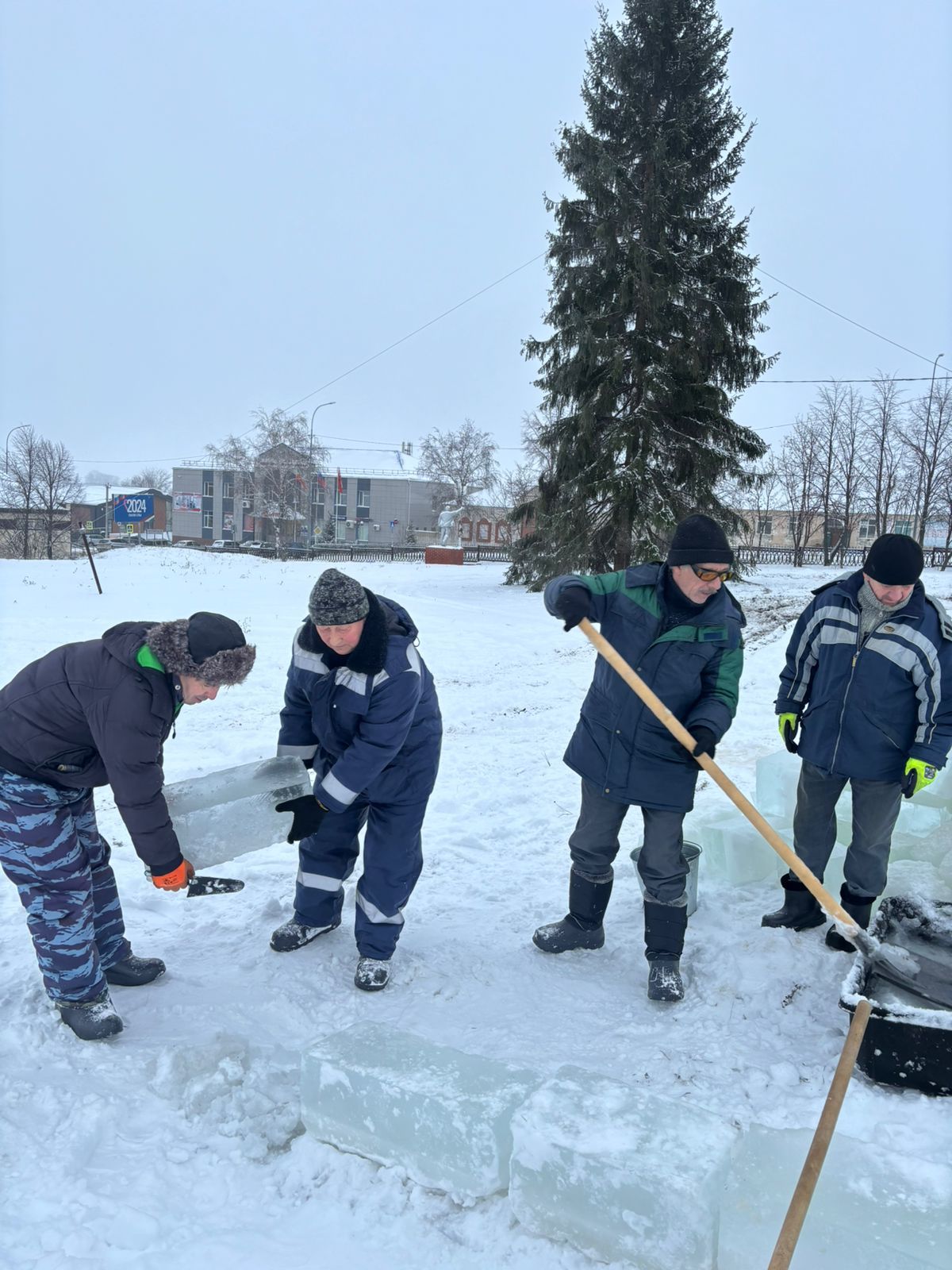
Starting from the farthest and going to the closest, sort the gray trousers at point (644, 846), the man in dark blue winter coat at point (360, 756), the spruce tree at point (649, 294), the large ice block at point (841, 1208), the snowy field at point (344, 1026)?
→ the spruce tree at point (649, 294) < the gray trousers at point (644, 846) < the man in dark blue winter coat at point (360, 756) < the snowy field at point (344, 1026) < the large ice block at point (841, 1208)

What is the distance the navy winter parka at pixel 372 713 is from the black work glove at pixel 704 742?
101 centimetres

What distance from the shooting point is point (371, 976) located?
10.2 ft

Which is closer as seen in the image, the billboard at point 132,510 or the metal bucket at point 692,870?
the metal bucket at point 692,870

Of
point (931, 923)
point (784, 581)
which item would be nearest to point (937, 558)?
point (784, 581)

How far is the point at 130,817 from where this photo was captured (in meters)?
2.59

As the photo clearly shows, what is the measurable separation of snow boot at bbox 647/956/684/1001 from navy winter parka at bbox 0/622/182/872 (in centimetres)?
183

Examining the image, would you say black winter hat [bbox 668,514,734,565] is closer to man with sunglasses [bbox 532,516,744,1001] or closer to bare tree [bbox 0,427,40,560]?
man with sunglasses [bbox 532,516,744,1001]

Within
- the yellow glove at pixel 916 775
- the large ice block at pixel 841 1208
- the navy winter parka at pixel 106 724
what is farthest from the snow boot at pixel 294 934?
the yellow glove at pixel 916 775

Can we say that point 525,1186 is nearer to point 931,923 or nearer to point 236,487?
point 931,923

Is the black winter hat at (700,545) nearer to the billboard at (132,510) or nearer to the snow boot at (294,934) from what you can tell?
the snow boot at (294,934)

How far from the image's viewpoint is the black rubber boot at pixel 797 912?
3.45 m

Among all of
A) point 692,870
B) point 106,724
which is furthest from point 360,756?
point 692,870

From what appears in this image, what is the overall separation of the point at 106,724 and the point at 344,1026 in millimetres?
1387

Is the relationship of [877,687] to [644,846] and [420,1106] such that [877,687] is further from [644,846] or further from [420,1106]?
[420,1106]
